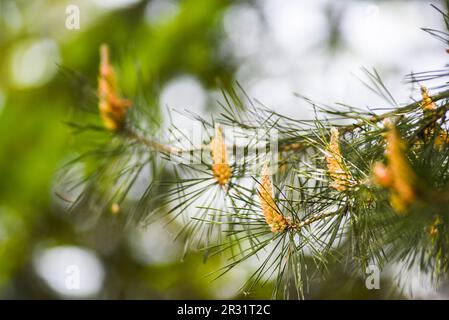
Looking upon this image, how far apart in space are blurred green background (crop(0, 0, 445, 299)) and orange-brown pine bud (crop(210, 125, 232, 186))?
5.23 ft

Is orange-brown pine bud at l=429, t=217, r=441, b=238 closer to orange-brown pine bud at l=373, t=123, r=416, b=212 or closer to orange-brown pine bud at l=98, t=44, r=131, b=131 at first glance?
orange-brown pine bud at l=373, t=123, r=416, b=212

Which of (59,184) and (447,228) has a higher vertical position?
(59,184)

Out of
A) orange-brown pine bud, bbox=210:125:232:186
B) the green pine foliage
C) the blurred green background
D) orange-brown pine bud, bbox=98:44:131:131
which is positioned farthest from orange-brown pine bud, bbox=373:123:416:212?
the blurred green background

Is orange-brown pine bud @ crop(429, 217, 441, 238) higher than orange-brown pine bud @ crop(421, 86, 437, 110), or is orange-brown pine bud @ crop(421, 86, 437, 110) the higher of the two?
orange-brown pine bud @ crop(421, 86, 437, 110)

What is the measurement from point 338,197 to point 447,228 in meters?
0.13

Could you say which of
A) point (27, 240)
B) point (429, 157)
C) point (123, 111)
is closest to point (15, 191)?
point (27, 240)

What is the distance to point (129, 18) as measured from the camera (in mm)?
2580

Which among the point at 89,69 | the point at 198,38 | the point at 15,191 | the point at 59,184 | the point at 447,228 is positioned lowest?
the point at 447,228

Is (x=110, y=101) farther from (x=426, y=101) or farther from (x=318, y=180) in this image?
(x=426, y=101)

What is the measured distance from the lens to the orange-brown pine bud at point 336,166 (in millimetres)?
655

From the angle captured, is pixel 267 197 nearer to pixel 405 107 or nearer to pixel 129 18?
pixel 405 107

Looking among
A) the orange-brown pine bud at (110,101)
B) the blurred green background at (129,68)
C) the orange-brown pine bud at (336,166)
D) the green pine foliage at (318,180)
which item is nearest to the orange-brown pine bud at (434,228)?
the green pine foliage at (318,180)

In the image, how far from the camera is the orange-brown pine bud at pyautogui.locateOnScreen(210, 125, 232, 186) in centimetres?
73

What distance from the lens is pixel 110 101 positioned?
876 millimetres
